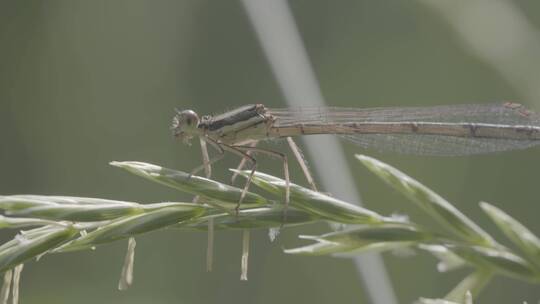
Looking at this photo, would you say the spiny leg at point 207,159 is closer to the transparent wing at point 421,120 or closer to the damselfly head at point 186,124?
the damselfly head at point 186,124

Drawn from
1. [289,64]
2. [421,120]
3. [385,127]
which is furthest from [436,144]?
[289,64]

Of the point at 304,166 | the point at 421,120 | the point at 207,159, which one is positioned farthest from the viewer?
the point at 421,120

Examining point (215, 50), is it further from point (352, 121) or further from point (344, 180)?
point (344, 180)

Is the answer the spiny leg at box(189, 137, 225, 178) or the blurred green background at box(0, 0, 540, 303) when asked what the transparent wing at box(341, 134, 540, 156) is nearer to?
the spiny leg at box(189, 137, 225, 178)

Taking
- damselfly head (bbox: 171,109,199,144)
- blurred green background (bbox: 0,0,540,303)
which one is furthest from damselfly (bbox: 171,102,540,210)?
blurred green background (bbox: 0,0,540,303)

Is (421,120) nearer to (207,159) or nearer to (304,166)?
(304,166)

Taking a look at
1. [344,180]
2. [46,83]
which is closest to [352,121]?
[344,180]
